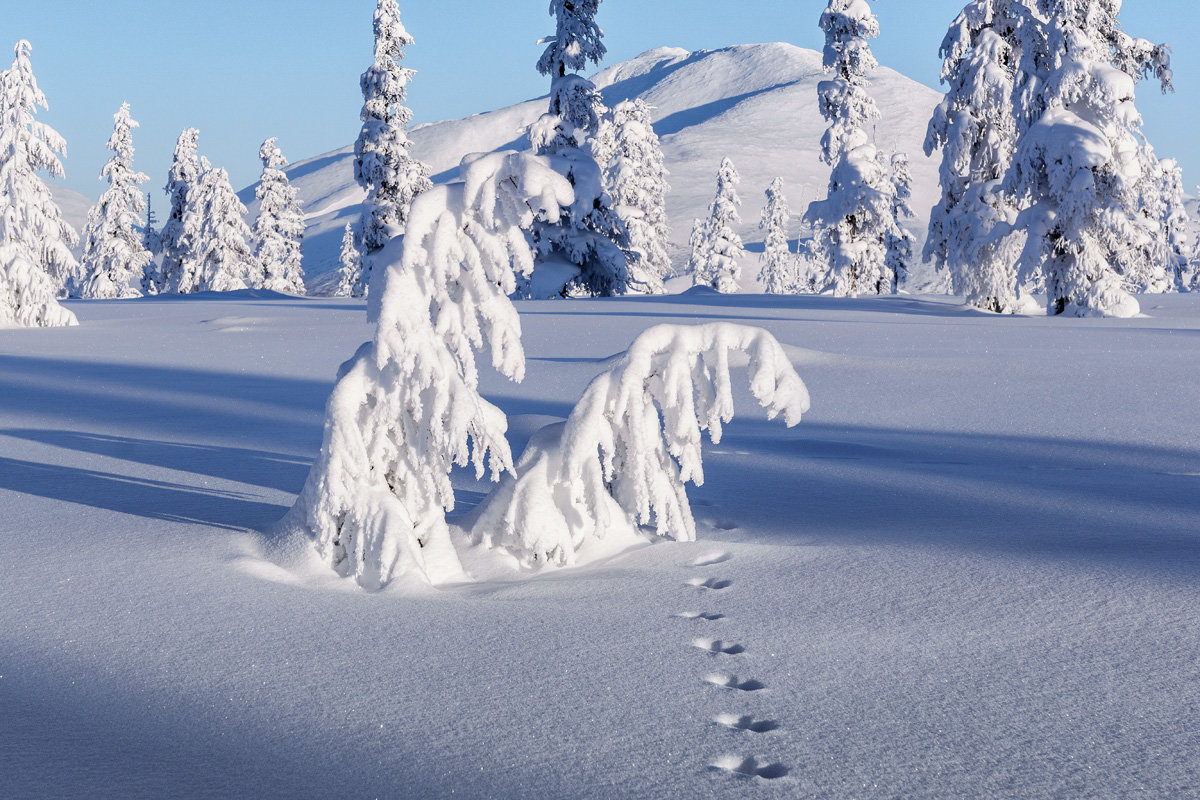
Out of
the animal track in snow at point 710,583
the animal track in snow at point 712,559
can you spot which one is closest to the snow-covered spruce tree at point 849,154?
the animal track in snow at point 712,559

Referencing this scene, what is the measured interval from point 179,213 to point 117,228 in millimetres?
2946

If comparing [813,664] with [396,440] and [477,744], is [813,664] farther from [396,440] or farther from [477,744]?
[396,440]

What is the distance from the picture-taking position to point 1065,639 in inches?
130

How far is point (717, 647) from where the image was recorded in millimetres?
3359

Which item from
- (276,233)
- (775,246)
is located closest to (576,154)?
(276,233)

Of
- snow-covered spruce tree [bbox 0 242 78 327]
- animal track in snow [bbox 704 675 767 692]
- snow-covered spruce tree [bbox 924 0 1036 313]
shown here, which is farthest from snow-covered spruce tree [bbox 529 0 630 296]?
animal track in snow [bbox 704 675 767 692]

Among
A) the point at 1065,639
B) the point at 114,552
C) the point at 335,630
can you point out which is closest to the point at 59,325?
the point at 114,552

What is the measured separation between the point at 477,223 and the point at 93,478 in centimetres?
351

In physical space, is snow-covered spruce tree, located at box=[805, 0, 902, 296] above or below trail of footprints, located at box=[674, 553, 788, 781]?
above

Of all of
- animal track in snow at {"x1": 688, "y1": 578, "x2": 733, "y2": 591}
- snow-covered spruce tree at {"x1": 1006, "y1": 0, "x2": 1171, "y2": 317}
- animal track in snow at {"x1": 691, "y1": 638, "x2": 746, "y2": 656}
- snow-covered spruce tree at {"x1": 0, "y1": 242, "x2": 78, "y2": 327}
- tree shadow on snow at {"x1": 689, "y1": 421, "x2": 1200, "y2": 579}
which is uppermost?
snow-covered spruce tree at {"x1": 1006, "y1": 0, "x2": 1171, "y2": 317}

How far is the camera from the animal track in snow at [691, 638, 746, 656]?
3.31 meters

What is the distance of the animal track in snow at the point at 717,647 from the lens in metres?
3.31

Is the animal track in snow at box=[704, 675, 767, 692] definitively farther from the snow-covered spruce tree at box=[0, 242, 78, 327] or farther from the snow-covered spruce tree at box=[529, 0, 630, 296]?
the snow-covered spruce tree at box=[529, 0, 630, 296]

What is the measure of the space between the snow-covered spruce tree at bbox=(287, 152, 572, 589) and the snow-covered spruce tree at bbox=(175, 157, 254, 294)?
44.7m
